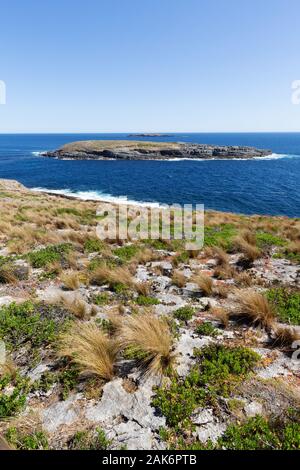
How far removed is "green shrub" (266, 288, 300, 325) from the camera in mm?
6329

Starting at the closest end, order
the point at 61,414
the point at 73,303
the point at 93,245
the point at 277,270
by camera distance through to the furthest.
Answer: the point at 61,414, the point at 73,303, the point at 277,270, the point at 93,245

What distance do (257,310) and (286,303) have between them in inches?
50.4

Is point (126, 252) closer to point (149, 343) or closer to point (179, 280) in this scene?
point (179, 280)

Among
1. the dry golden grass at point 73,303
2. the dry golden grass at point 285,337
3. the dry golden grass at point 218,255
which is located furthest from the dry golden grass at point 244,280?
the dry golden grass at point 73,303

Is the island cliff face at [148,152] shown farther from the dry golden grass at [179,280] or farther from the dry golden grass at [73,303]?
the dry golden grass at [73,303]

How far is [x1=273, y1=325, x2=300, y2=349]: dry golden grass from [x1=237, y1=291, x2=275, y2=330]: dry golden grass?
0.44 m

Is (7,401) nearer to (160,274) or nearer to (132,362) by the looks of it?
(132,362)

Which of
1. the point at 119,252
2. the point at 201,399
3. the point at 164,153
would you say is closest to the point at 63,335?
the point at 201,399

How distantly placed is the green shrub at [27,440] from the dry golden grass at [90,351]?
109 centimetres

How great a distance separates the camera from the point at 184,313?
21.5 ft

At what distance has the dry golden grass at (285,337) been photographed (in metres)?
5.44

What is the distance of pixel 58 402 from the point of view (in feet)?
13.9

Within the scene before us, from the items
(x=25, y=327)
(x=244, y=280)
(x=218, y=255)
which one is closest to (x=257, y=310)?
(x=244, y=280)

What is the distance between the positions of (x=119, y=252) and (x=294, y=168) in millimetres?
87406
